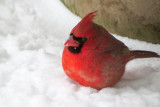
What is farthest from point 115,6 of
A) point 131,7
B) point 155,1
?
point 155,1

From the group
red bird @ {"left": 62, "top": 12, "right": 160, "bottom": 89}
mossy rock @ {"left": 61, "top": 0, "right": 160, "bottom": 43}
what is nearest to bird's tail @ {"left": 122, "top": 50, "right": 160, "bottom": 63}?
red bird @ {"left": 62, "top": 12, "right": 160, "bottom": 89}

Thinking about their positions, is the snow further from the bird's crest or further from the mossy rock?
the bird's crest

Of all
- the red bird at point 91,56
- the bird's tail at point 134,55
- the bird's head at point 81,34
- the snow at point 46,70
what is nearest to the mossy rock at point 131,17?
the snow at point 46,70

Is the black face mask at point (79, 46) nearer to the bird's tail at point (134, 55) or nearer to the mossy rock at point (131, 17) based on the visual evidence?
the bird's tail at point (134, 55)

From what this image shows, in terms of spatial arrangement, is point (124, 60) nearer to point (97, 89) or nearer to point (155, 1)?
point (97, 89)

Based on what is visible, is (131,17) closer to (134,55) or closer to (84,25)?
(134,55)

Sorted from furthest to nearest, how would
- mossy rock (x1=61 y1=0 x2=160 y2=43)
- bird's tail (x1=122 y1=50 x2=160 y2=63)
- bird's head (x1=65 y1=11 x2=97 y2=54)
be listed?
1. mossy rock (x1=61 y1=0 x2=160 y2=43)
2. bird's tail (x1=122 y1=50 x2=160 y2=63)
3. bird's head (x1=65 y1=11 x2=97 y2=54)
